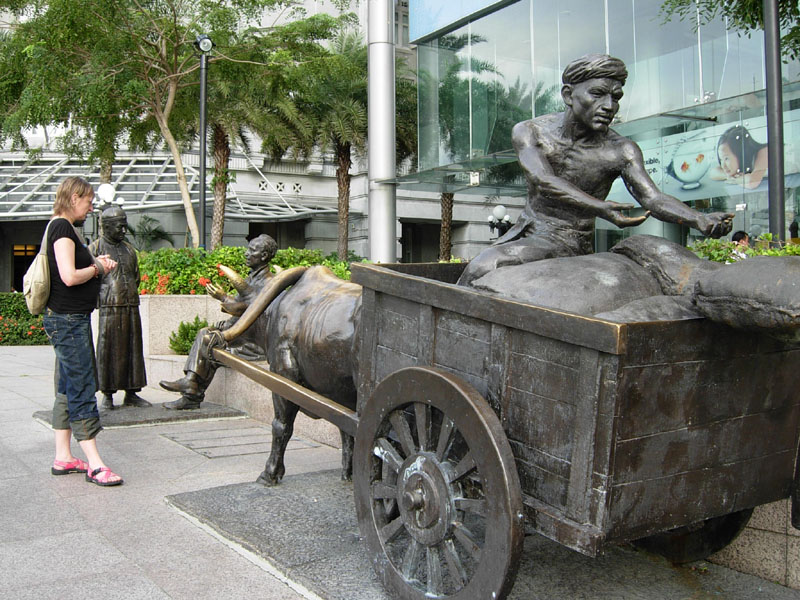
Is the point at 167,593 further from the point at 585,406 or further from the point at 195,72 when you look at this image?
the point at 195,72

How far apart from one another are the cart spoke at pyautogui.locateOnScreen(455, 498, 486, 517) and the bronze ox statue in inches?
57.6

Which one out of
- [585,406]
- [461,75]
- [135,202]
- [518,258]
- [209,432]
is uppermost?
[461,75]

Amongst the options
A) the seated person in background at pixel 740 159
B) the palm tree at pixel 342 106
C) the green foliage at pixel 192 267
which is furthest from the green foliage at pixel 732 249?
the palm tree at pixel 342 106

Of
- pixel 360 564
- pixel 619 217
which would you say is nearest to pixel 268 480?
pixel 360 564

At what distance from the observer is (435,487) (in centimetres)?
284

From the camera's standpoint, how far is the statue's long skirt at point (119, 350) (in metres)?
7.95

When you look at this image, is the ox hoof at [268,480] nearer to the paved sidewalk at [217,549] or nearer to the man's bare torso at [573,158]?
the paved sidewalk at [217,549]

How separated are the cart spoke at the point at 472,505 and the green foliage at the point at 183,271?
8.45 metres

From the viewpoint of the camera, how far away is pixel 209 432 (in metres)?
7.32

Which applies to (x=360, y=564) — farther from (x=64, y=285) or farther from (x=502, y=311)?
(x=64, y=285)

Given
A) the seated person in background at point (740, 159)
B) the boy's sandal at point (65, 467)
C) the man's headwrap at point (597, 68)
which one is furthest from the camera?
the seated person in background at point (740, 159)

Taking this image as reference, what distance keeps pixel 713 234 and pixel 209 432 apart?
5386 millimetres

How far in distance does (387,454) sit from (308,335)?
1576 mm

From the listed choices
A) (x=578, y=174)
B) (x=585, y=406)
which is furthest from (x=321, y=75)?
(x=585, y=406)
